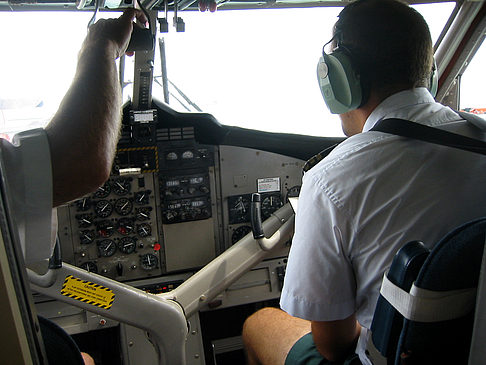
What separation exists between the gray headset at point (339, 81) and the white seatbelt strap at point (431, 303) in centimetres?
63

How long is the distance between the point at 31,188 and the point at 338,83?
94 centimetres

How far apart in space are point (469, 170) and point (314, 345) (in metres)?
0.77

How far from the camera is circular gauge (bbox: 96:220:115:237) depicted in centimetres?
272

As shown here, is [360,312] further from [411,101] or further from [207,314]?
[207,314]

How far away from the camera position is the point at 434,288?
833 millimetres

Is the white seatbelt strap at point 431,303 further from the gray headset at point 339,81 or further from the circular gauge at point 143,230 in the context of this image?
the circular gauge at point 143,230

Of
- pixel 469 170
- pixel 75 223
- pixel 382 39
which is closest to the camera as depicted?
pixel 469 170

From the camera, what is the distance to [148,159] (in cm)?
274

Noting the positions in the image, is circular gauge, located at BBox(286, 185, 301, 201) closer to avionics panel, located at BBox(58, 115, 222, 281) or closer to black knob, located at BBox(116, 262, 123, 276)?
avionics panel, located at BBox(58, 115, 222, 281)

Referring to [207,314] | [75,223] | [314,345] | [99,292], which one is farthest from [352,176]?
[207,314]

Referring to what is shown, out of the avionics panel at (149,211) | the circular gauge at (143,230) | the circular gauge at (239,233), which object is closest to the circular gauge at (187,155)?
the avionics panel at (149,211)

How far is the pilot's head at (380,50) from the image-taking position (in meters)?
1.22

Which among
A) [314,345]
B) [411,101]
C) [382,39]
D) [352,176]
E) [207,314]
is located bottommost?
[207,314]

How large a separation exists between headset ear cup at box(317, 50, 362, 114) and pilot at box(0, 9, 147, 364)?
2.15ft
